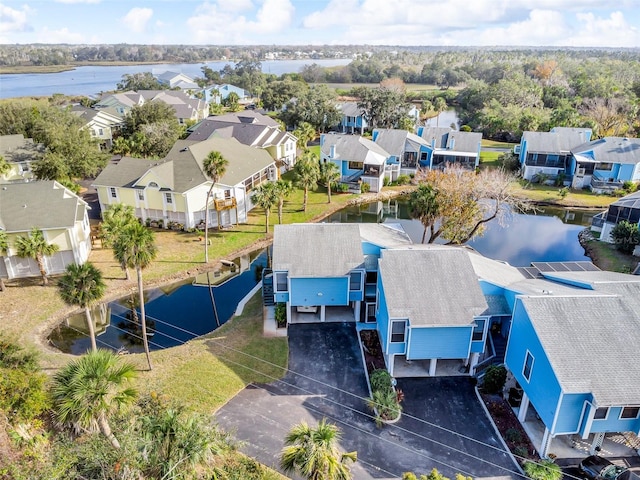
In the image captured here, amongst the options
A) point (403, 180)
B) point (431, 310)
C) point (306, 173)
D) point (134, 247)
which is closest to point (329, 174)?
point (306, 173)

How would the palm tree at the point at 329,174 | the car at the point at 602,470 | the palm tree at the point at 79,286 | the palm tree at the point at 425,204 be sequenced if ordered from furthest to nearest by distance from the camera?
1. the palm tree at the point at 329,174
2. the palm tree at the point at 425,204
3. the palm tree at the point at 79,286
4. the car at the point at 602,470

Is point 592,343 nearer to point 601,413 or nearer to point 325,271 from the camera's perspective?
point 601,413

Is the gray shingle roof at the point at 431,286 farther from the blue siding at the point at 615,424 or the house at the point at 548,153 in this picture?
the house at the point at 548,153

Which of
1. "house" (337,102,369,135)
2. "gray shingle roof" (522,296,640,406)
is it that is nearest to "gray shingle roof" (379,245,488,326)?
"gray shingle roof" (522,296,640,406)

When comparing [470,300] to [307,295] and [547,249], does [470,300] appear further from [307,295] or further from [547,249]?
[547,249]

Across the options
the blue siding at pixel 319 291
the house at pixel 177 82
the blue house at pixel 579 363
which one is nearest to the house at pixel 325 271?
the blue siding at pixel 319 291

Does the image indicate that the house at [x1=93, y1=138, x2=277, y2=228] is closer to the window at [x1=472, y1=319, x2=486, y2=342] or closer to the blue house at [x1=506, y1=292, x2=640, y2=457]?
the window at [x1=472, y1=319, x2=486, y2=342]
